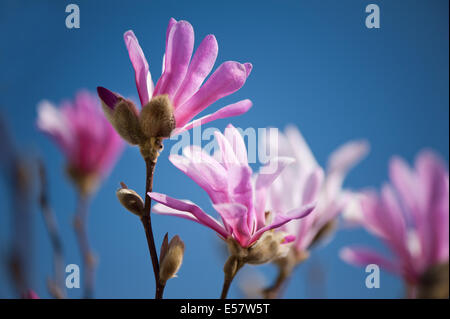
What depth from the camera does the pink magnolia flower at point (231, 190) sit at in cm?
30

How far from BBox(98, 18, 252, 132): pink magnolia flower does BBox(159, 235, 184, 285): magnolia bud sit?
0.30ft

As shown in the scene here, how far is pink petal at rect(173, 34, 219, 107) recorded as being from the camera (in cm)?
33

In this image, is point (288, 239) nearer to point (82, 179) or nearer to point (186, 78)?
point (186, 78)

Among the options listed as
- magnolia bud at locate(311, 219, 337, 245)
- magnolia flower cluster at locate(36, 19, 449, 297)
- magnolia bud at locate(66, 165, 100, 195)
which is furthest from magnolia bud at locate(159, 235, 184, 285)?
magnolia bud at locate(66, 165, 100, 195)

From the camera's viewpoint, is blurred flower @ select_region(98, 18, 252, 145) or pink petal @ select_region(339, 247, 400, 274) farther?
pink petal @ select_region(339, 247, 400, 274)

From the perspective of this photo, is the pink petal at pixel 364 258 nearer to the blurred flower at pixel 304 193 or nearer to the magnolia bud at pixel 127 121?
the blurred flower at pixel 304 193

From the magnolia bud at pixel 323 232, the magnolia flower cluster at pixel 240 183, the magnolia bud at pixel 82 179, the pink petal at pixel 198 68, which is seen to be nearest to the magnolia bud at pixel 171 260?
the magnolia flower cluster at pixel 240 183

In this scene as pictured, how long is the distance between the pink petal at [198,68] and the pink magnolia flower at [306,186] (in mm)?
142

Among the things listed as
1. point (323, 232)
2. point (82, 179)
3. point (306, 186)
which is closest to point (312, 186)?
point (306, 186)

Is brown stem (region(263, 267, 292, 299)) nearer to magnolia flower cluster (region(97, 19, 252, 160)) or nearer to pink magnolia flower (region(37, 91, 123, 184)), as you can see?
magnolia flower cluster (region(97, 19, 252, 160))

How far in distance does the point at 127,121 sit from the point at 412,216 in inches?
12.3

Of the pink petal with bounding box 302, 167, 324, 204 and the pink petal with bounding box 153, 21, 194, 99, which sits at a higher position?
the pink petal with bounding box 153, 21, 194, 99

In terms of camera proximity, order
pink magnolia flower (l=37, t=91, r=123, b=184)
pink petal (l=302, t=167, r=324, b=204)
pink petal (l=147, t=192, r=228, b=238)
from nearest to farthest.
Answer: pink petal (l=147, t=192, r=228, b=238)
pink petal (l=302, t=167, r=324, b=204)
pink magnolia flower (l=37, t=91, r=123, b=184)
